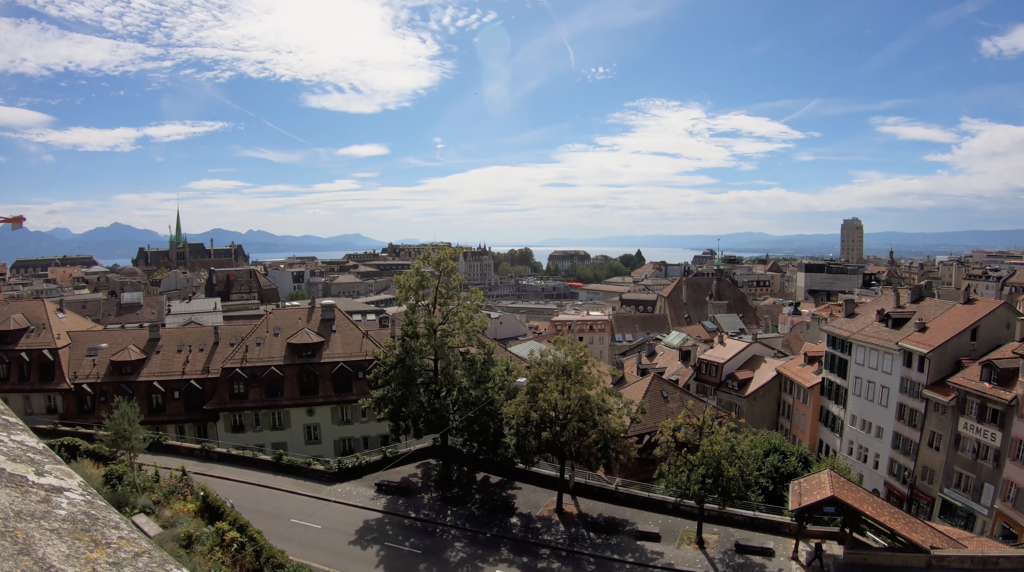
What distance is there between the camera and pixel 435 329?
2662 cm

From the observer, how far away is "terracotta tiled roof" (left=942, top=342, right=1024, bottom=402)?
89.5 ft

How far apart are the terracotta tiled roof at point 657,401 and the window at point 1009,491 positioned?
46.4 feet

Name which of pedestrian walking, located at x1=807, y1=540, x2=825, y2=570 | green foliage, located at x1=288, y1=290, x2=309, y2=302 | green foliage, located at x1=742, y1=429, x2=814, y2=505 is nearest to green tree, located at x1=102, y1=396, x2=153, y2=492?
pedestrian walking, located at x1=807, y1=540, x2=825, y2=570

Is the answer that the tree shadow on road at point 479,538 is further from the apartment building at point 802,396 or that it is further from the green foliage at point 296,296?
the green foliage at point 296,296

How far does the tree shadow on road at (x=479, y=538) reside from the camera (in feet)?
70.5

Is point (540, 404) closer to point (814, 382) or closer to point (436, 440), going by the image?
point (436, 440)

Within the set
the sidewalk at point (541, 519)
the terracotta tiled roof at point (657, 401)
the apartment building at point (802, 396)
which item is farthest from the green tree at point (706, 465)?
the apartment building at point (802, 396)

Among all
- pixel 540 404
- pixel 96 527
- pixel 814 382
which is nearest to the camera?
pixel 96 527

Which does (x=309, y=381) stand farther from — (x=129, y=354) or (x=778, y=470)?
(x=778, y=470)

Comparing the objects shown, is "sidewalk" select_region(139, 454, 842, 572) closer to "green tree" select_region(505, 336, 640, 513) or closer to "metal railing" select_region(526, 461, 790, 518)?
"metal railing" select_region(526, 461, 790, 518)

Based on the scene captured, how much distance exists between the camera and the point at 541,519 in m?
24.8

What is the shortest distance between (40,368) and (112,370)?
429cm

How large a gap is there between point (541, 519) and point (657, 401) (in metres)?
13.4

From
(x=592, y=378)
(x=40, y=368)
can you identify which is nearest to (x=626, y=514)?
(x=592, y=378)
